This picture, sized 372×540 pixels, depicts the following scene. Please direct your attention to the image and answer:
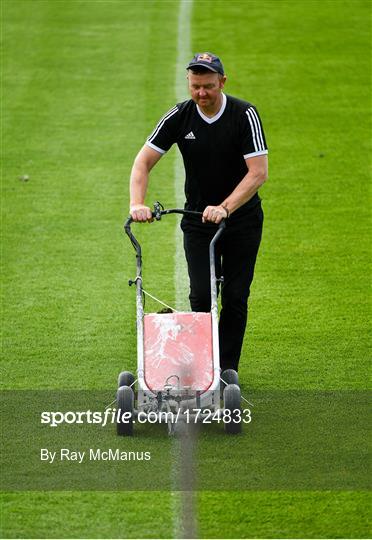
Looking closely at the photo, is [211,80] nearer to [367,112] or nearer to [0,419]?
[0,419]

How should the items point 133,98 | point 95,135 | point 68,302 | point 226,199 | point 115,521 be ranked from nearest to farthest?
point 115,521, point 226,199, point 68,302, point 95,135, point 133,98

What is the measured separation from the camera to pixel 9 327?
9719 millimetres

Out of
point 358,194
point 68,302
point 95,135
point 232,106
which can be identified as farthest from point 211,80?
point 95,135

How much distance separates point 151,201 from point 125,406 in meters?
Result: 6.01

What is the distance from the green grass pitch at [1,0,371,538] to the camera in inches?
256

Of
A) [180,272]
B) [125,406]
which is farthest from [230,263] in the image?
[180,272]

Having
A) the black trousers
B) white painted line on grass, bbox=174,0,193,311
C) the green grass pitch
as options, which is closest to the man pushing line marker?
the black trousers

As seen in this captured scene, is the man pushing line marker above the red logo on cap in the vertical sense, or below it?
below

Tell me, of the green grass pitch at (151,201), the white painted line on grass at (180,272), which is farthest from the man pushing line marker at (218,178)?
the white painted line on grass at (180,272)

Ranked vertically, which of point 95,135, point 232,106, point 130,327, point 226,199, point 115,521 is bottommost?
point 115,521

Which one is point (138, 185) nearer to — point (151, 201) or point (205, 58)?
point (205, 58)

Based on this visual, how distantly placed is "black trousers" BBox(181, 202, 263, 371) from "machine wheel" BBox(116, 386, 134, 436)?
3.17ft

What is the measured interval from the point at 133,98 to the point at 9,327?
784cm

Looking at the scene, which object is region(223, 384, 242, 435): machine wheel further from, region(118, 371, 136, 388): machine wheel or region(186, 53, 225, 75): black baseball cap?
region(186, 53, 225, 75): black baseball cap
